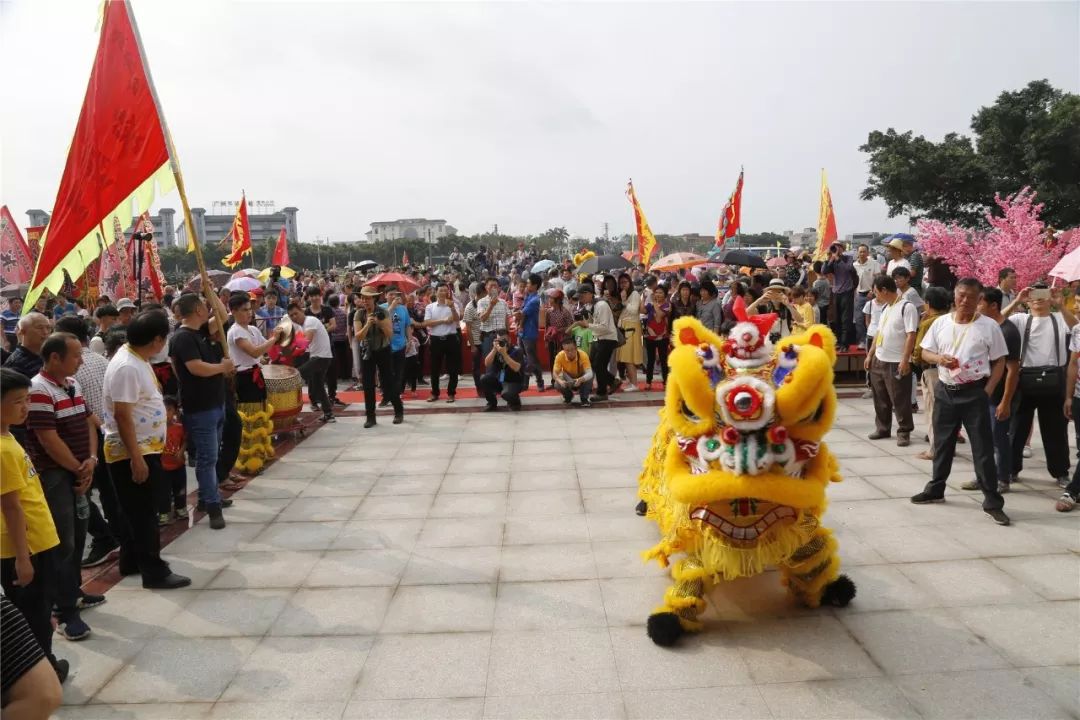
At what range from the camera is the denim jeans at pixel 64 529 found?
3873 mm

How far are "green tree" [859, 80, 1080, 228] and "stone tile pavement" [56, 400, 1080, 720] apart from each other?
19.1m

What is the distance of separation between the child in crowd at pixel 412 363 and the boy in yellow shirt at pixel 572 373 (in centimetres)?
229

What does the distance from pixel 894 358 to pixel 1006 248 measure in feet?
17.3

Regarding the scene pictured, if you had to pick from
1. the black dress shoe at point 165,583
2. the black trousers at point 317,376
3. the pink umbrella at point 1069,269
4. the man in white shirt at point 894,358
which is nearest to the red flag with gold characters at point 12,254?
the black trousers at point 317,376

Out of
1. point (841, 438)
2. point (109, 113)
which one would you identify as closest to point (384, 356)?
point (109, 113)

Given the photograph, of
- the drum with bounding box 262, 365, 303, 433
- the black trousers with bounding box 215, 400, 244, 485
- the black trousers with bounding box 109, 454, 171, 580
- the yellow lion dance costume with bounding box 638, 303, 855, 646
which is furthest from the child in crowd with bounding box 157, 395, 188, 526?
the yellow lion dance costume with bounding box 638, 303, 855, 646

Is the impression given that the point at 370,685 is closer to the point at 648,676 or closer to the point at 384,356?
the point at 648,676

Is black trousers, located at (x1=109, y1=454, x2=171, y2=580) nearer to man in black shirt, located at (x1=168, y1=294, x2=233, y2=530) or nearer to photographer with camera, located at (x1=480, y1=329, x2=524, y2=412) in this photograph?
man in black shirt, located at (x1=168, y1=294, x2=233, y2=530)

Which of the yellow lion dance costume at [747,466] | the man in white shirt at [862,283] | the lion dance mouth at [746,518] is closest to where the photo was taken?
the yellow lion dance costume at [747,466]

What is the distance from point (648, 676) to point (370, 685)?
140 cm

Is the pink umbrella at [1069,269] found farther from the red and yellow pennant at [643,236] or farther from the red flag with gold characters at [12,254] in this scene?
the red flag with gold characters at [12,254]

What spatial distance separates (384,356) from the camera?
9086 millimetres

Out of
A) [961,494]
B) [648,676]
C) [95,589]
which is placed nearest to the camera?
[648,676]

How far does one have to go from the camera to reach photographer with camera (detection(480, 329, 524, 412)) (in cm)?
966
